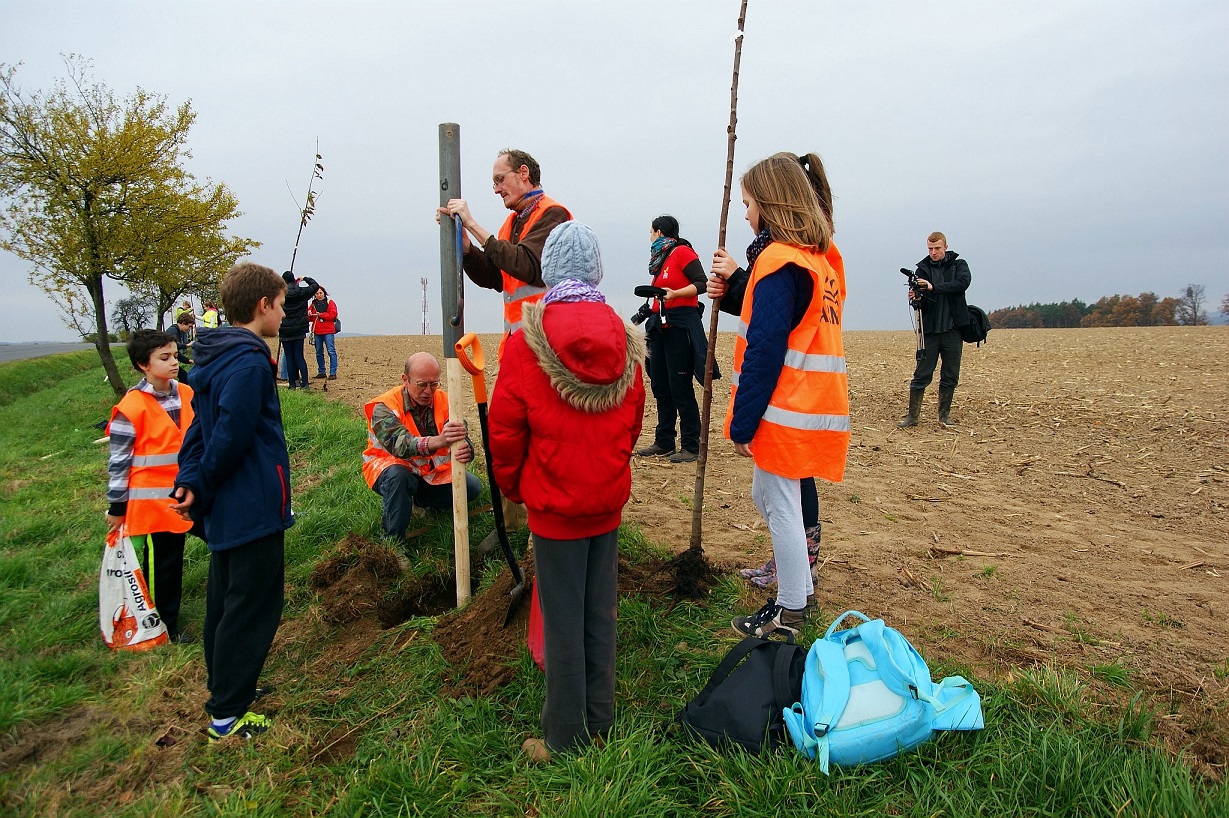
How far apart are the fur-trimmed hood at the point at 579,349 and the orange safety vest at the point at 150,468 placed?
284 centimetres

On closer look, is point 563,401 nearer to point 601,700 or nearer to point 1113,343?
point 601,700

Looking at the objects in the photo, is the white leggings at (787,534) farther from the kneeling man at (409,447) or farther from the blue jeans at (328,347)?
the blue jeans at (328,347)

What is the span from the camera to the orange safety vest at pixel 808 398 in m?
3.17

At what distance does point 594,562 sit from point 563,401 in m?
0.67

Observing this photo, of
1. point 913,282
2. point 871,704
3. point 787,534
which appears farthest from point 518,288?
point 913,282

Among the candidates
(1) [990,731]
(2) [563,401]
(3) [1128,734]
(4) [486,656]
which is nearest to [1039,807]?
(1) [990,731]

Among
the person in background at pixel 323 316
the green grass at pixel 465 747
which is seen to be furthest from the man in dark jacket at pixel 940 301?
the person in background at pixel 323 316

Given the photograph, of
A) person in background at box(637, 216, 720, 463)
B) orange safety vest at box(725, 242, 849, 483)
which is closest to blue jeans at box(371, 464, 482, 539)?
orange safety vest at box(725, 242, 849, 483)

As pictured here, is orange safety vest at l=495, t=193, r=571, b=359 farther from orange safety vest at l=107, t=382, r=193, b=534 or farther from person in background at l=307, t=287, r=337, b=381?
person in background at l=307, t=287, r=337, b=381

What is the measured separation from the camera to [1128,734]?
2609 millimetres

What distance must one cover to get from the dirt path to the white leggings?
54cm

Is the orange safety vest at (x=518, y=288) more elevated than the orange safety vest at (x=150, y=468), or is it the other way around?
the orange safety vest at (x=518, y=288)

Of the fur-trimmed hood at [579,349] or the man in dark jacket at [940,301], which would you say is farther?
the man in dark jacket at [940,301]

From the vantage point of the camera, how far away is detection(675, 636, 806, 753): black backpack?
262cm
